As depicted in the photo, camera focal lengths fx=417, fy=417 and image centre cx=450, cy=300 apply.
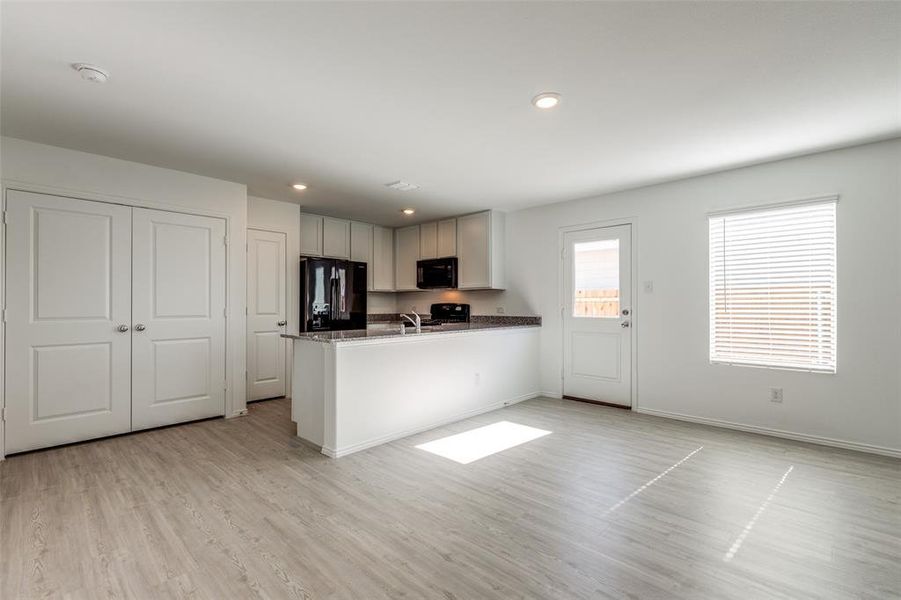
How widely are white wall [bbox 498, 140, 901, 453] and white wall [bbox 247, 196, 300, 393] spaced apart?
309cm

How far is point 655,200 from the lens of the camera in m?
4.39

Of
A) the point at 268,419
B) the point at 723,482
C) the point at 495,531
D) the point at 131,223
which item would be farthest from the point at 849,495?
the point at 131,223

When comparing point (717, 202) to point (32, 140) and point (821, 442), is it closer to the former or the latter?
point (821, 442)

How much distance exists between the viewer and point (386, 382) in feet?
11.5

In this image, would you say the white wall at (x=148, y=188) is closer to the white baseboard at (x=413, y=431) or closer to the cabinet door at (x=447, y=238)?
the white baseboard at (x=413, y=431)

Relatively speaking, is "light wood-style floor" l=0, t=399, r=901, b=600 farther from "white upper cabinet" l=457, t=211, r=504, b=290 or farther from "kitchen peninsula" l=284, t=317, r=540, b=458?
"white upper cabinet" l=457, t=211, r=504, b=290

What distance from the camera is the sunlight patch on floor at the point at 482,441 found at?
3227 millimetres

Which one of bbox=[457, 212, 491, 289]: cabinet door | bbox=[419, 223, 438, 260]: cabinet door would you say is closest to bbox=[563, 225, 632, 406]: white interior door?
bbox=[457, 212, 491, 289]: cabinet door

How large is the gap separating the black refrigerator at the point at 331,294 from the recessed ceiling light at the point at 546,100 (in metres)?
3.49

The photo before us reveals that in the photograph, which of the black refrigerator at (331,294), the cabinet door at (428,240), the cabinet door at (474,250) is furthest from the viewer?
the cabinet door at (428,240)

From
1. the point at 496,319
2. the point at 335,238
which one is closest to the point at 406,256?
the point at 335,238

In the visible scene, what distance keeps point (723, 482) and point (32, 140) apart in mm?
5533

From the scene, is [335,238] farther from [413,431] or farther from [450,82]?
[450,82]

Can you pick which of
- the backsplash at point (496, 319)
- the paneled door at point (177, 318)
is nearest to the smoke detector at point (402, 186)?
the paneled door at point (177, 318)
